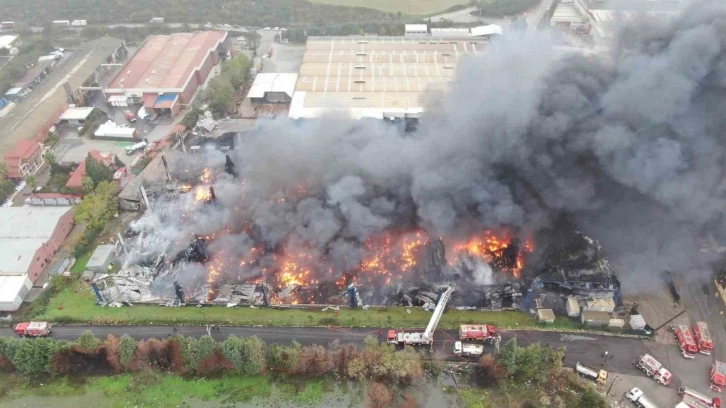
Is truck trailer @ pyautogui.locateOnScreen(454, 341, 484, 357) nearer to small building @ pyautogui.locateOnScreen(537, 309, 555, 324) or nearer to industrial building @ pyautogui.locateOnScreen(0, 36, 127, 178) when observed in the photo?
small building @ pyautogui.locateOnScreen(537, 309, 555, 324)

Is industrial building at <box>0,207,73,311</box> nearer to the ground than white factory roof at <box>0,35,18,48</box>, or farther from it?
nearer to the ground

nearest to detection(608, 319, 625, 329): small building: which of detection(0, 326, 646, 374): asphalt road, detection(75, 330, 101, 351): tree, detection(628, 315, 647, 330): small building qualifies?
detection(628, 315, 647, 330): small building

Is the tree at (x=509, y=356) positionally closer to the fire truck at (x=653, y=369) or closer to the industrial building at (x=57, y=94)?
the fire truck at (x=653, y=369)

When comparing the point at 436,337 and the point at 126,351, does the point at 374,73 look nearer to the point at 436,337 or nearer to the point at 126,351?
the point at 436,337

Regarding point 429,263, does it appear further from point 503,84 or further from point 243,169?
point 243,169

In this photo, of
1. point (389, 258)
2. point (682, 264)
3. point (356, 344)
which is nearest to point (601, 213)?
point (682, 264)

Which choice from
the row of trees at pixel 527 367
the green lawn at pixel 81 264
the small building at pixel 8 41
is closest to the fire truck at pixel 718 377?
the row of trees at pixel 527 367

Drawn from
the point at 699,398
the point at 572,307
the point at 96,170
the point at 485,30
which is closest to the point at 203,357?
the point at 96,170
